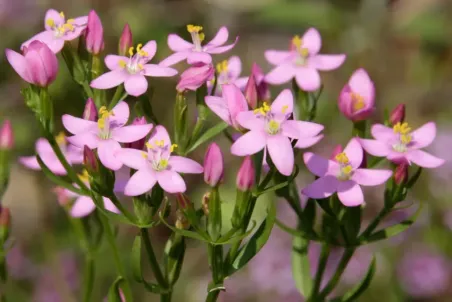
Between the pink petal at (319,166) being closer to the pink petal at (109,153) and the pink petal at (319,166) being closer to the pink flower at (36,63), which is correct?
the pink petal at (109,153)

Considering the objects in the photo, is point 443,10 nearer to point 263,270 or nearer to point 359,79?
point 263,270

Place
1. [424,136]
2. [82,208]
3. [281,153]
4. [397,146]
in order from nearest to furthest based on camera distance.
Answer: [281,153] → [397,146] → [424,136] → [82,208]

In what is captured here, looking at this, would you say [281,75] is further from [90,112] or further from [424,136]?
[90,112]

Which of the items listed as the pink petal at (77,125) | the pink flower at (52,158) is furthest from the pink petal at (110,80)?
the pink flower at (52,158)

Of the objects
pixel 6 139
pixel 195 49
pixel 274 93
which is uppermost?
pixel 195 49

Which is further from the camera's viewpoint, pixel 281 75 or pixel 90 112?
pixel 281 75

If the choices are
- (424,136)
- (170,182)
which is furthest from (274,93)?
(170,182)

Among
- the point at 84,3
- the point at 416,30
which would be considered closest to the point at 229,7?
the point at 84,3
